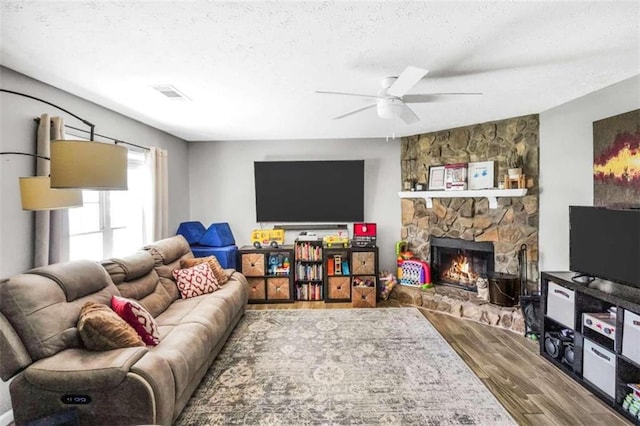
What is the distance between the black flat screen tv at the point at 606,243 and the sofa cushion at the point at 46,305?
3.78 metres

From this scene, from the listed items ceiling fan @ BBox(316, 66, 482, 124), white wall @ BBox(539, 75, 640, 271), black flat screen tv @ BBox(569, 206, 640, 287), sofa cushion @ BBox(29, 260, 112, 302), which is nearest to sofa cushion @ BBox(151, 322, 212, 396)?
sofa cushion @ BBox(29, 260, 112, 302)

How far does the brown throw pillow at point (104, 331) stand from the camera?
1.90 m

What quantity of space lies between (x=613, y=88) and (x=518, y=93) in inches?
28.6

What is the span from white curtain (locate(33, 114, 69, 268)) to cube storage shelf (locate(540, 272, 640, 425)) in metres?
4.15

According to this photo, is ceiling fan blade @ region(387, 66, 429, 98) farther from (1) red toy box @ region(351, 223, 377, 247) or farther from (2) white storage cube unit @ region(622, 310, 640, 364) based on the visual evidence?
(1) red toy box @ region(351, 223, 377, 247)

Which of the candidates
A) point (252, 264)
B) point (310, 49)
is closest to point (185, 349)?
point (310, 49)

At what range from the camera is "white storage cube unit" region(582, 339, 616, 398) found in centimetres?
221

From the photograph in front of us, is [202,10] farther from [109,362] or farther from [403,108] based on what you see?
[109,362]

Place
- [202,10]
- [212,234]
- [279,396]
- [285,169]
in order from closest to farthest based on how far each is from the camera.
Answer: [202,10]
[279,396]
[212,234]
[285,169]

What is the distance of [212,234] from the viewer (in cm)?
453

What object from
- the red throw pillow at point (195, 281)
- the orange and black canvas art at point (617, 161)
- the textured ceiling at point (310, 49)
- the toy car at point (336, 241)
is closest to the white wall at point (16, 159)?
the textured ceiling at point (310, 49)

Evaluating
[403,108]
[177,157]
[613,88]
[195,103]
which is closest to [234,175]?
[177,157]

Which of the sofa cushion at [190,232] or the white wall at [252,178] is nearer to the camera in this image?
the sofa cushion at [190,232]

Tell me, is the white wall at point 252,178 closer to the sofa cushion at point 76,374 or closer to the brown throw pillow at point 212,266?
the brown throw pillow at point 212,266
